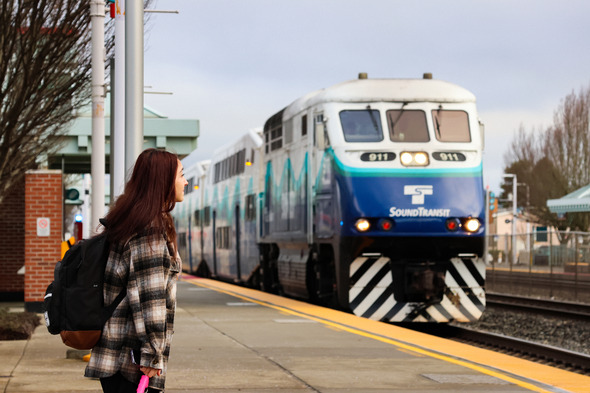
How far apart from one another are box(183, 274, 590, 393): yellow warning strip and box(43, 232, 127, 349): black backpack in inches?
205

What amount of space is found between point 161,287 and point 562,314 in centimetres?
A: 1615

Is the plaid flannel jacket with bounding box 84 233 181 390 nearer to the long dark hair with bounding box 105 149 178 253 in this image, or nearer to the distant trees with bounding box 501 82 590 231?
the long dark hair with bounding box 105 149 178 253

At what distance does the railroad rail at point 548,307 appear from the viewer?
19.2 m

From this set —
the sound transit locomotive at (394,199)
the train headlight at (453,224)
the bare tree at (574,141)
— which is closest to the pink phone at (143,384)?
the sound transit locomotive at (394,199)

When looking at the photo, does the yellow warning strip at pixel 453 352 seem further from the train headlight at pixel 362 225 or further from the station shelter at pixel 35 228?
the station shelter at pixel 35 228

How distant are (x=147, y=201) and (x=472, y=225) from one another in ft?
37.9

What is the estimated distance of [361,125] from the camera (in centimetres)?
1608

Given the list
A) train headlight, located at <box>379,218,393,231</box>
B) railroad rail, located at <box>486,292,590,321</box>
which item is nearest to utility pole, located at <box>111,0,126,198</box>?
train headlight, located at <box>379,218,393,231</box>

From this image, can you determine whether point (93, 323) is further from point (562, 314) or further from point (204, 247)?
point (204, 247)

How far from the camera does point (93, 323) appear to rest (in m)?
4.45

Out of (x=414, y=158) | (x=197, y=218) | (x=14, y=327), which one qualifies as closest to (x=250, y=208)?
(x=414, y=158)

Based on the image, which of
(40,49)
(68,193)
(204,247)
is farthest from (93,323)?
(204,247)

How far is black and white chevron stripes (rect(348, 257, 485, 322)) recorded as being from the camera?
15773mm

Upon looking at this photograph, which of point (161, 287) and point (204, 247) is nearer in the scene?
point (161, 287)
